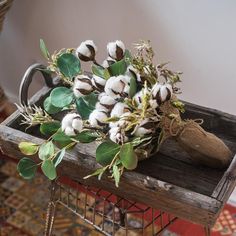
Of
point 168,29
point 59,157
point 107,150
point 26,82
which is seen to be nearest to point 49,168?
point 59,157

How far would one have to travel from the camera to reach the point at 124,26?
148cm

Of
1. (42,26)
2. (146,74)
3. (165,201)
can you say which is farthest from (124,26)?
(165,201)

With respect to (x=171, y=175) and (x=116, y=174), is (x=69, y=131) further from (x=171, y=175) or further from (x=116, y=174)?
(x=171, y=175)

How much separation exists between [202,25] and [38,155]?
0.61 metres

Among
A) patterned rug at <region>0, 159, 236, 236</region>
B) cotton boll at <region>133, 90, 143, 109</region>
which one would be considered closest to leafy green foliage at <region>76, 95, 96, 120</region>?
cotton boll at <region>133, 90, 143, 109</region>

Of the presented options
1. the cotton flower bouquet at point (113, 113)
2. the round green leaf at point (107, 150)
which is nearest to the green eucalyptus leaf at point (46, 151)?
the cotton flower bouquet at point (113, 113)

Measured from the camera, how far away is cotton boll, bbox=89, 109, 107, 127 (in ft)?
2.94

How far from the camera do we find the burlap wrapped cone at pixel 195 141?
0.93 metres

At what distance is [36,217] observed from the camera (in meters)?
1.55

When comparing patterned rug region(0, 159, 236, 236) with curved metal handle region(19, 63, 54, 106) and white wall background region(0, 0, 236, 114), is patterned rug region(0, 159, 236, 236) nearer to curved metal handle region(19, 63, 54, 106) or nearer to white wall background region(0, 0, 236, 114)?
white wall background region(0, 0, 236, 114)

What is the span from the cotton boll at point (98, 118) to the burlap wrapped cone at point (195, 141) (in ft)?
0.39

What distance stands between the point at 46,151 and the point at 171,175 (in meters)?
0.26

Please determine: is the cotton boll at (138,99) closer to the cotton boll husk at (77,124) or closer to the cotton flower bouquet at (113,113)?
the cotton flower bouquet at (113,113)

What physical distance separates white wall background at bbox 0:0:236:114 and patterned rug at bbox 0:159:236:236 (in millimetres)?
378
